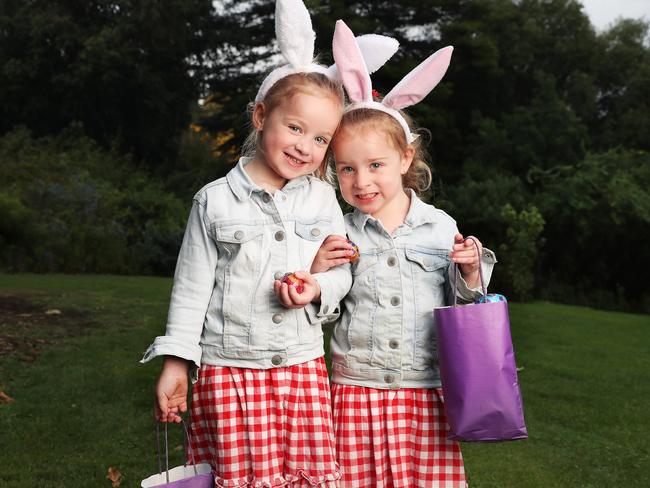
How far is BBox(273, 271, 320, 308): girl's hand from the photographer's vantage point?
2.03 meters

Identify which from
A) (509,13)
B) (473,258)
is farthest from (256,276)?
(509,13)

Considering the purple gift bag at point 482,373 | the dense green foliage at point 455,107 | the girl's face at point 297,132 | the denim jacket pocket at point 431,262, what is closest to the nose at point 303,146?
the girl's face at point 297,132

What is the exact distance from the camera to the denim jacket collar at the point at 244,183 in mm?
2146

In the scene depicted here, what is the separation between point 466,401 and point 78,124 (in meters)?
18.3

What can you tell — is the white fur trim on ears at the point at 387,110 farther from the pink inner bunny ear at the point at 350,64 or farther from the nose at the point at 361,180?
the nose at the point at 361,180

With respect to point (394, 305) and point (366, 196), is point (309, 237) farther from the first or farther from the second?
point (394, 305)

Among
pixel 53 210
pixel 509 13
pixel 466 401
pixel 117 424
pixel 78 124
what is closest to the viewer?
pixel 466 401

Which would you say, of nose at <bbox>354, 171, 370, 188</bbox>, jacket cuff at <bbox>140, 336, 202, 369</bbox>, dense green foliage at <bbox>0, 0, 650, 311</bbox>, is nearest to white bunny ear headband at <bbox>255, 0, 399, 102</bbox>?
nose at <bbox>354, 171, 370, 188</bbox>

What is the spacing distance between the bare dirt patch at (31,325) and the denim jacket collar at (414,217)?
4087 mm

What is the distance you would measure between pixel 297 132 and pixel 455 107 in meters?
14.7

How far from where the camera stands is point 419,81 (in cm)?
233

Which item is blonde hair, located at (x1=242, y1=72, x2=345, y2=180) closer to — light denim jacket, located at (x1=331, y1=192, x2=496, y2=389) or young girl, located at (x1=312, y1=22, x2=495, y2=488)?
young girl, located at (x1=312, y1=22, x2=495, y2=488)

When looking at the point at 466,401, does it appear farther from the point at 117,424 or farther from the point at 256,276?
the point at 117,424

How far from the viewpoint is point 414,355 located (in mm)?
2285
